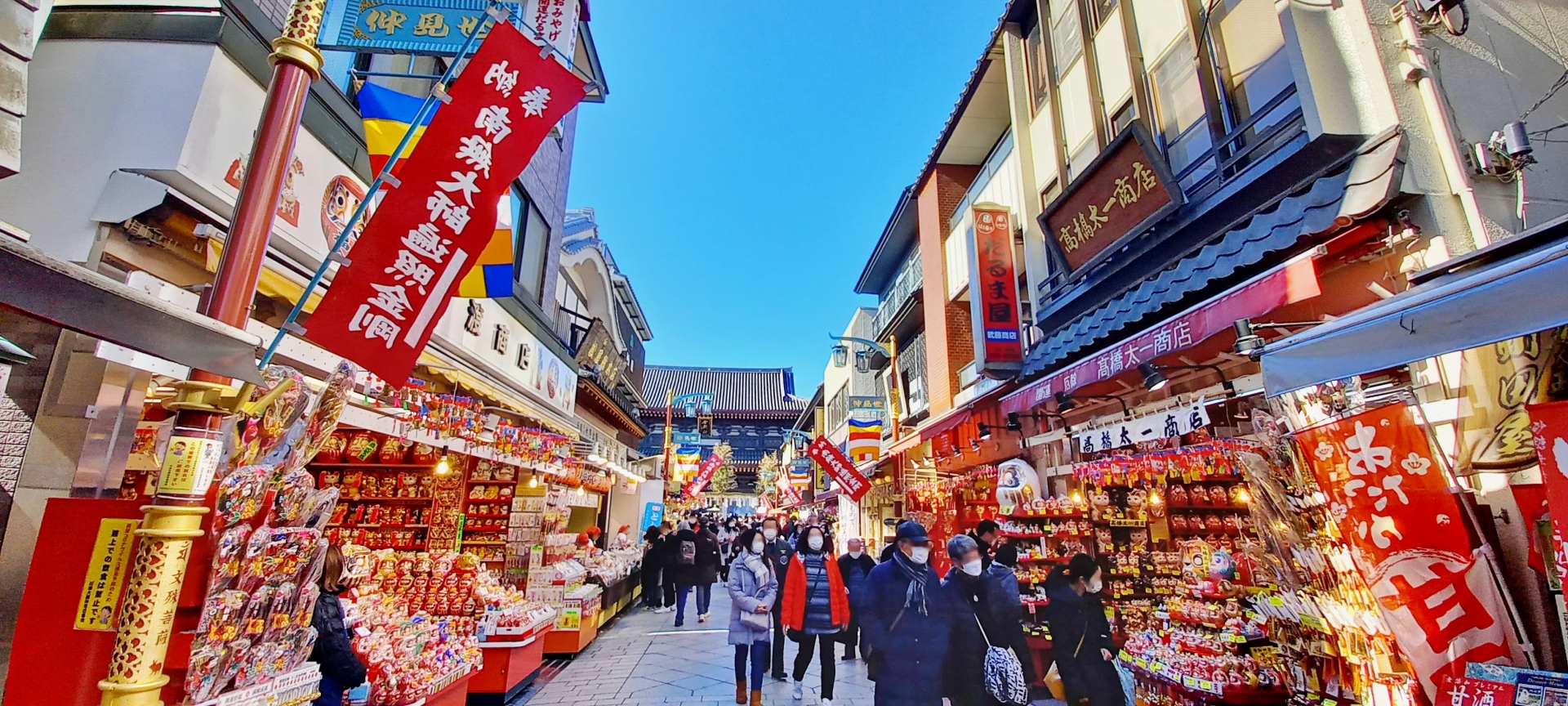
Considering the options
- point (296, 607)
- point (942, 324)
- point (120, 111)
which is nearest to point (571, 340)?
point (942, 324)

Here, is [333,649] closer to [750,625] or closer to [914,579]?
[750,625]

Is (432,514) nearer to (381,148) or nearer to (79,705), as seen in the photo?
(381,148)

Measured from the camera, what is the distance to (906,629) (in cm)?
447

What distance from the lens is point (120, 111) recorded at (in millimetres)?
4617

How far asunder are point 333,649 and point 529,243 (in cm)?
963

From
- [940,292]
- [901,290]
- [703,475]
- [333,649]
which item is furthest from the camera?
[703,475]

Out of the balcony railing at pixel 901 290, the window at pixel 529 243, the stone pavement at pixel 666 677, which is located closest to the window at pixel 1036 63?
the balcony railing at pixel 901 290

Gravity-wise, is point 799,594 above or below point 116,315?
below

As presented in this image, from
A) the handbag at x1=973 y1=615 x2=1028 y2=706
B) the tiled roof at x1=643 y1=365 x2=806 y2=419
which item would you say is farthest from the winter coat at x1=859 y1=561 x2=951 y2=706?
the tiled roof at x1=643 y1=365 x2=806 y2=419

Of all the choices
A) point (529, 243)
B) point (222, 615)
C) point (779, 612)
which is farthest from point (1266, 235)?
point (529, 243)

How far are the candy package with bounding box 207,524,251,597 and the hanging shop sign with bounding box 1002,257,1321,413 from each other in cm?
676

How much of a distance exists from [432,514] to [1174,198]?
11.1 m

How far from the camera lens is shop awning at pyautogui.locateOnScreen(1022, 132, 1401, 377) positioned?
4.57 metres

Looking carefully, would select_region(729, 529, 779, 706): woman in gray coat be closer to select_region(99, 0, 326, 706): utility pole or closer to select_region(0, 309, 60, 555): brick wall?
select_region(99, 0, 326, 706): utility pole
